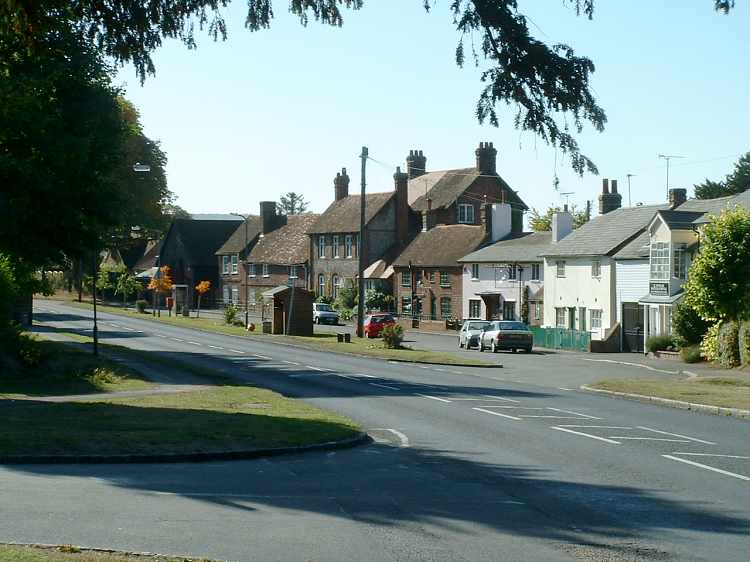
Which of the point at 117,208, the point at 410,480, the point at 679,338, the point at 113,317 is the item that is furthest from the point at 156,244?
the point at 410,480

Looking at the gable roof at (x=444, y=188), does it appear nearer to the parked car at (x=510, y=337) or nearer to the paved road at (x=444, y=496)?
the parked car at (x=510, y=337)

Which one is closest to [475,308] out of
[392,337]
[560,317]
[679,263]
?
[560,317]

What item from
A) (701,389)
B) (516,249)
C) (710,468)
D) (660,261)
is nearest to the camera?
(710,468)

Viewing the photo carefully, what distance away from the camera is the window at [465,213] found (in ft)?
299

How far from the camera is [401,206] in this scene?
9181 cm

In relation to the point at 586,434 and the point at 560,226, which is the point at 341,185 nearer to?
the point at 560,226

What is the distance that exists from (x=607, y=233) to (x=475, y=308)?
52.5ft

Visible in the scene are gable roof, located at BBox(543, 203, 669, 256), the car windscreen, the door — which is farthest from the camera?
gable roof, located at BBox(543, 203, 669, 256)

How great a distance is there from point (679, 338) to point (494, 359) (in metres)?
8.99

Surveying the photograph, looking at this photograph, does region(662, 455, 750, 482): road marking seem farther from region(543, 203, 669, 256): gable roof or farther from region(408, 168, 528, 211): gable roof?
region(408, 168, 528, 211): gable roof

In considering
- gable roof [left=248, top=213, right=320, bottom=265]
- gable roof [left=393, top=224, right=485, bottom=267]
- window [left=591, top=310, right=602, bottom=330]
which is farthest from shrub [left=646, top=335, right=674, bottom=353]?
gable roof [left=248, top=213, right=320, bottom=265]

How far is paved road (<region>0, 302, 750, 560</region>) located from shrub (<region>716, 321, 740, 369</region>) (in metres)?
21.5

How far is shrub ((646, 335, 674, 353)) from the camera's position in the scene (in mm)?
53031

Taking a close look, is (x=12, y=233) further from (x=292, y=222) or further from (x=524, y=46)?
(x=292, y=222)
